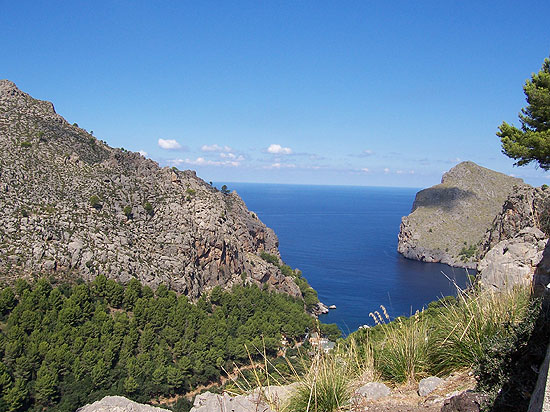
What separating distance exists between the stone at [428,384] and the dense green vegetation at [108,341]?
19.0 metres

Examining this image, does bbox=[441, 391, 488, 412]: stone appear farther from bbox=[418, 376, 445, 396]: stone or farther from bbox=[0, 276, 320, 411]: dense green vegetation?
bbox=[0, 276, 320, 411]: dense green vegetation

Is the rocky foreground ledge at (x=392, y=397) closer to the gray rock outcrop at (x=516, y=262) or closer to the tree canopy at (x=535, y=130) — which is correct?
the gray rock outcrop at (x=516, y=262)

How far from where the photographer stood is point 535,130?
16.8 meters

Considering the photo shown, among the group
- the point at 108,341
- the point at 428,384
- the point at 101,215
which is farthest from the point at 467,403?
the point at 101,215

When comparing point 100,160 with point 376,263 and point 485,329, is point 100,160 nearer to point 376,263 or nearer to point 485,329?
point 485,329

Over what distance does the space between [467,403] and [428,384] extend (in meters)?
1.27

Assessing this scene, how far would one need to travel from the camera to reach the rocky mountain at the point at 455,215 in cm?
10000

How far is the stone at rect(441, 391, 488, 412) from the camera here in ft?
11.8

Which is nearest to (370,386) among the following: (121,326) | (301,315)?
(121,326)

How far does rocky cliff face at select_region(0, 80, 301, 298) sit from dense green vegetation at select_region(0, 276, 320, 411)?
3478 mm

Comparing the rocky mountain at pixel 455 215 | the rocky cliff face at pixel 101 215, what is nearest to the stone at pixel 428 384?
the rocky cliff face at pixel 101 215

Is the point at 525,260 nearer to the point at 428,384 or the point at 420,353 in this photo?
the point at 420,353

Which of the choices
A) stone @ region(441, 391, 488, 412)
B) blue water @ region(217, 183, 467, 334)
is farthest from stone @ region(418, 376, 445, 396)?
blue water @ region(217, 183, 467, 334)

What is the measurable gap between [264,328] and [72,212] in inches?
938
